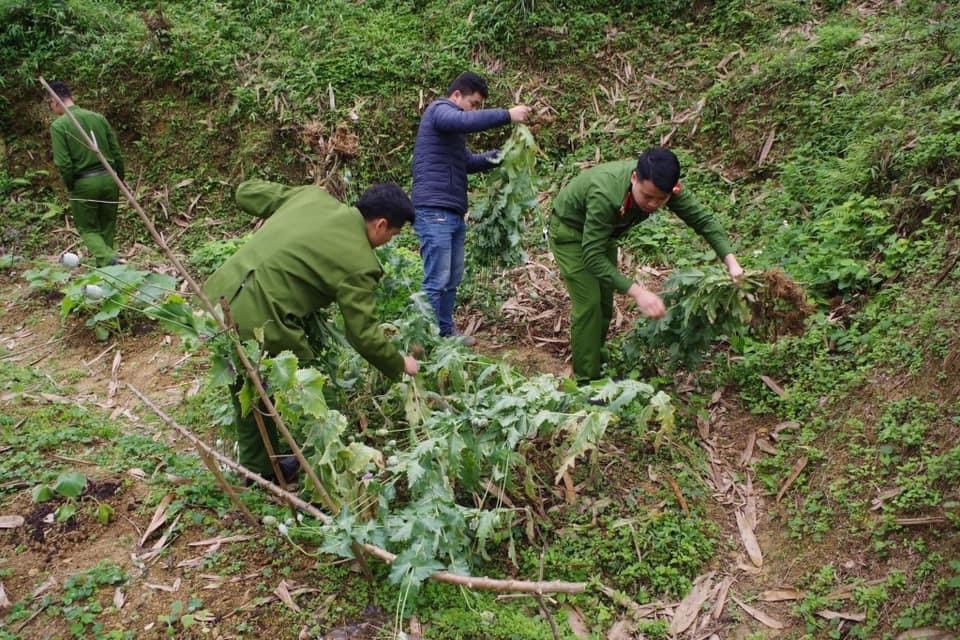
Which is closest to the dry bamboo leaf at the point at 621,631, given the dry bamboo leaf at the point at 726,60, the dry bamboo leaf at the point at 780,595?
the dry bamboo leaf at the point at 780,595

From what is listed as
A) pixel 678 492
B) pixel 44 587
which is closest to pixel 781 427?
pixel 678 492

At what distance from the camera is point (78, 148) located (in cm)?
678

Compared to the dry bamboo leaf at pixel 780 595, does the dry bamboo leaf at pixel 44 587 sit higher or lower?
lower

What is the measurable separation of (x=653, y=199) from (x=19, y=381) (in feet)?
16.6

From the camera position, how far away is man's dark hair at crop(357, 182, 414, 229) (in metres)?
3.72

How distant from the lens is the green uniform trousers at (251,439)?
3951 mm

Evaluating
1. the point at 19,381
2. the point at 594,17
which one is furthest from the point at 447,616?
the point at 594,17

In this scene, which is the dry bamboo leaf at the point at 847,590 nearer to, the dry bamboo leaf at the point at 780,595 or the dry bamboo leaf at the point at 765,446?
the dry bamboo leaf at the point at 780,595

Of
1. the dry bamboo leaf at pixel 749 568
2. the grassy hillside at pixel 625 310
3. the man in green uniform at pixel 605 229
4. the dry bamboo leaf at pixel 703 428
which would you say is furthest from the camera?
the dry bamboo leaf at pixel 703 428

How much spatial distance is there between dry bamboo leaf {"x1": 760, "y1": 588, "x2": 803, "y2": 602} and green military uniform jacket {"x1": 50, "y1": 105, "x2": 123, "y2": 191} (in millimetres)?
6653

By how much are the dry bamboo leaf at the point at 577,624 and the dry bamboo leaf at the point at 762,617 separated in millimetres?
824

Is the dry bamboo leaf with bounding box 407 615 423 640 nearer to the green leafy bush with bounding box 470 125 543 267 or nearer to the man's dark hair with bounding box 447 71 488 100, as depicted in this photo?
the green leafy bush with bounding box 470 125 543 267

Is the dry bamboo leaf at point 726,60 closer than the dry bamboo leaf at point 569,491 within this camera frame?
No

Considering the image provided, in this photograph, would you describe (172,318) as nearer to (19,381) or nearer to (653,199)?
(653,199)
